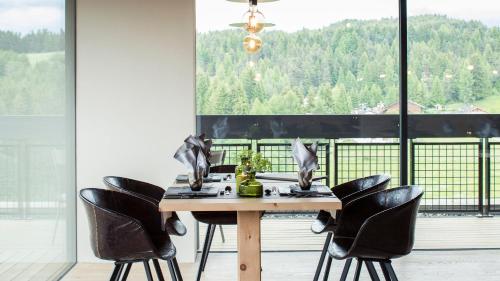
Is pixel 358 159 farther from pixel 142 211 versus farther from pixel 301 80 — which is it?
pixel 142 211

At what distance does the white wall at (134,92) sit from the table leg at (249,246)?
1866 mm

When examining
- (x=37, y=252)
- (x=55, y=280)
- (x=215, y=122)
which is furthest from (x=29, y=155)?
(x=215, y=122)

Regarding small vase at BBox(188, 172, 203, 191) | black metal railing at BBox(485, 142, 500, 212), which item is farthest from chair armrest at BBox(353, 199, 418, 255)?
black metal railing at BBox(485, 142, 500, 212)

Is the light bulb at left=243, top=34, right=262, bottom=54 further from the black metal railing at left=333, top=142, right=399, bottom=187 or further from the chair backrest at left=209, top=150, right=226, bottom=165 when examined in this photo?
the black metal railing at left=333, top=142, right=399, bottom=187

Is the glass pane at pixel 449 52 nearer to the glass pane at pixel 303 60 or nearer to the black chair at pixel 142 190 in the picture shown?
the glass pane at pixel 303 60

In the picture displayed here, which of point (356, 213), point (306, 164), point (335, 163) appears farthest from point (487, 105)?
point (306, 164)

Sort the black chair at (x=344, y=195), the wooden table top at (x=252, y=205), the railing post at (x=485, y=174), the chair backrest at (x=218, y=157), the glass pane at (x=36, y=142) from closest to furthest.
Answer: the wooden table top at (x=252, y=205) < the glass pane at (x=36, y=142) < the black chair at (x=344, y=195) < the chair backrest at (x=218, y=157) < the railing post at (x=485, y=174)

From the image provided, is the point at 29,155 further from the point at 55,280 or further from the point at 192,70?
the point at 192,70

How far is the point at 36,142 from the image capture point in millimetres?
4367

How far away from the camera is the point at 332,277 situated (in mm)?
4754

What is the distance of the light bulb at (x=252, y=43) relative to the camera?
5223 millimetres

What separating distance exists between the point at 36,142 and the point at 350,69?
8.83 ft

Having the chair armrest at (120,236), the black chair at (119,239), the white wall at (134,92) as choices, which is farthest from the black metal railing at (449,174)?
the chair armrest at (120,236)

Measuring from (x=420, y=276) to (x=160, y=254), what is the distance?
2.21 metres
